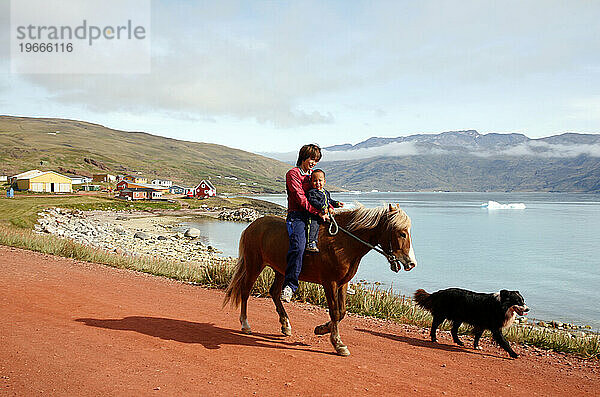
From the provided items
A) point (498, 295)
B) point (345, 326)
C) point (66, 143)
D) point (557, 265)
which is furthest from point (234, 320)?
point (66, 143)

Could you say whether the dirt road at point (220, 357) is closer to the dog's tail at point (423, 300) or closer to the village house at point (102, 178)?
the dog's tail at point (423, 300)

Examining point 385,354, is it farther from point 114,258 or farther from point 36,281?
point 114,258

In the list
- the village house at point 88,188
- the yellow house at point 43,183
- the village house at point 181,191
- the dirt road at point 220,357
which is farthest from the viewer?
the village house at point 181,191

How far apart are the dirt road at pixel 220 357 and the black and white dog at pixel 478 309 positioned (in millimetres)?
358

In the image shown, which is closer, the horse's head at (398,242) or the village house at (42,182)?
the horse's head at (398,242)

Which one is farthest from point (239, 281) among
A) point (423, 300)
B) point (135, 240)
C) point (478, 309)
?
point (135, 240)

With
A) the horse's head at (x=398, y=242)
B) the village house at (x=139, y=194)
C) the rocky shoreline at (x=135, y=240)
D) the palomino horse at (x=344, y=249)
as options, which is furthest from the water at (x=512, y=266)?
the village house at (x=139, y=194)

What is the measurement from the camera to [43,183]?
70.8 m

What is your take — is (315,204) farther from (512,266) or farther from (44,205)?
(44,205)

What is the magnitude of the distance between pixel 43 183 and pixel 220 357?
7627 centimetres

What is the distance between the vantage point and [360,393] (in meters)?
4.82

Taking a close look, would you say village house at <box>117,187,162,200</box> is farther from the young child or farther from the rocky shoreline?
the young child

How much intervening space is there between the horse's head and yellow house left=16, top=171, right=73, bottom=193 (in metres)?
75.4

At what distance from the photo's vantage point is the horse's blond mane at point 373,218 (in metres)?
5.97
